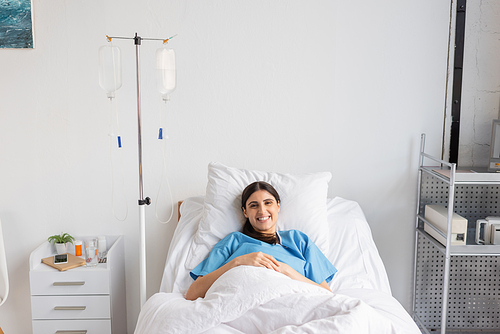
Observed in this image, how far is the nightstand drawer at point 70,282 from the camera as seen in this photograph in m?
2.02

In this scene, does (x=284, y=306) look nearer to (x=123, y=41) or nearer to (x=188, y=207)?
(x=188, y=207)

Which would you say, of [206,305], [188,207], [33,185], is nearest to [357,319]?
[206,305]

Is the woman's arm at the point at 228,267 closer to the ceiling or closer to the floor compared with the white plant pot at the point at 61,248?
closer to the ceiling

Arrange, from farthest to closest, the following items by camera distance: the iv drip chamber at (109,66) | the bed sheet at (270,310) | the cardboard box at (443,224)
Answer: the cardboard box at (443,224)
the iv drip chamber at (109,66)
the bed sheet at (270,310)

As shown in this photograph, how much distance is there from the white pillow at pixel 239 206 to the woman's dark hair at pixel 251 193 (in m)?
0.06

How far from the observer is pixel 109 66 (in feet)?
5.42

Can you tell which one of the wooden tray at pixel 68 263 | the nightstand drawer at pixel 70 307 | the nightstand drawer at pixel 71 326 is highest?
the wooden tray at pixel 68 263

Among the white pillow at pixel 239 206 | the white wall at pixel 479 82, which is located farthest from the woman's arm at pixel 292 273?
the white wall at pixel 479 82

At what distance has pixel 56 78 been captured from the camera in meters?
2.24

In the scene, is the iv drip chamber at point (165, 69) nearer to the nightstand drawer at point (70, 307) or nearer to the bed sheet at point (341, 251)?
the bed sheet at point (341, 251)

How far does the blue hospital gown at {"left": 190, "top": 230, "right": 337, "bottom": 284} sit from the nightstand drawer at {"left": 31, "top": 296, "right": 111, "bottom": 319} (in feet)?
2.27

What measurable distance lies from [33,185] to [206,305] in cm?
153

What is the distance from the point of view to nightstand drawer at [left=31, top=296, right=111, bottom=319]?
2029mm

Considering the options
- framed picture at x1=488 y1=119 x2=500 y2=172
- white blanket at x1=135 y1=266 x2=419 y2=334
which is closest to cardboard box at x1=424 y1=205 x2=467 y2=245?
framed picture at x1=488 y1=119 x2=500 y2=172
